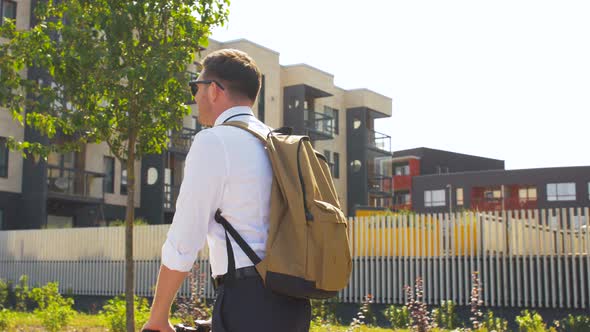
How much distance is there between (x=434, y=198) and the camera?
6938 centimetres

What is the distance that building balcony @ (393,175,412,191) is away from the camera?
259 ft

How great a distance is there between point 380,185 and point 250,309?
47832 millimetres

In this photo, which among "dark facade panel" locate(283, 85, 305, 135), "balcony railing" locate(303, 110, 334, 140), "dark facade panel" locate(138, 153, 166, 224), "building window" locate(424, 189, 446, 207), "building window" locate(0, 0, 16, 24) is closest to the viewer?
"building window" locate(0, 0, 16, 24)

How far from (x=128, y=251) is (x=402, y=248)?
26.1ft

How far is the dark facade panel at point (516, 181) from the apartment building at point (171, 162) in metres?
16.1

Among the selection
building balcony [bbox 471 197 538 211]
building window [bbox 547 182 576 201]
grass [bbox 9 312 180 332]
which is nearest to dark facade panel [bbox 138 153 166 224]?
grass [bbox 9 312 180 332]

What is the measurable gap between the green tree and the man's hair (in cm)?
645

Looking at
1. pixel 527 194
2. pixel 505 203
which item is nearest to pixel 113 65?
pixel 505 203

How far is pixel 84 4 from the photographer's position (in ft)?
32.0

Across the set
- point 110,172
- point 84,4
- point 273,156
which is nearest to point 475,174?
point 110,172

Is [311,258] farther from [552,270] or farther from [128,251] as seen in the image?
[552,270]

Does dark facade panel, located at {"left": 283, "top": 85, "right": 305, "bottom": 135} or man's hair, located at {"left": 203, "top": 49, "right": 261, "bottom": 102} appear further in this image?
dark facade panel, located at {"left": 283, "top": 85, "right": 305, "bottom": 135}

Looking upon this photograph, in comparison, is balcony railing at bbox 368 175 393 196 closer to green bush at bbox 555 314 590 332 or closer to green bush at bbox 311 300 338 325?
green bush at bbox 311 300 338 325

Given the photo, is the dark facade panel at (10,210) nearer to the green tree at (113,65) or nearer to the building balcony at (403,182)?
the green tree at (113,65)
